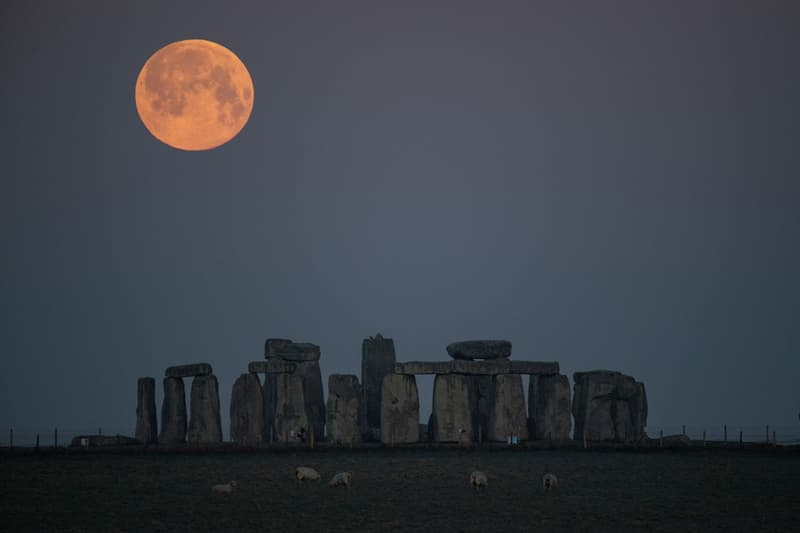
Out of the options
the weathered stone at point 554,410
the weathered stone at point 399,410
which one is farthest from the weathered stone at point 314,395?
the weathered stone at point 554,410

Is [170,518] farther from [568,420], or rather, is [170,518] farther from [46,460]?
[568,420]

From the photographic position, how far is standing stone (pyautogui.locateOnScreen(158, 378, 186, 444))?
168 ft

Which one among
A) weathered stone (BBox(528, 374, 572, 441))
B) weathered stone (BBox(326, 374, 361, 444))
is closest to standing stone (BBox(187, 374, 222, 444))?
weathered stone (BBox(326, 374, 361, 444))

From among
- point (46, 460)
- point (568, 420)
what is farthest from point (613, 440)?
point (46, 460)

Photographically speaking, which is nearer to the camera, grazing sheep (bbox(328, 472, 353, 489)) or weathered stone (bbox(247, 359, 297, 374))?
grazing sheep (bbox(328, 472, 353, 489))

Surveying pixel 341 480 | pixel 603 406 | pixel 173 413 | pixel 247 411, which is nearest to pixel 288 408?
pixel 247 411

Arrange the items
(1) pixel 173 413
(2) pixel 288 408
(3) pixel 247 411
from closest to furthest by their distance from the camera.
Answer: (2) pixel 288 408 < (3) pixel 247 411 < (1) pixel 173 413

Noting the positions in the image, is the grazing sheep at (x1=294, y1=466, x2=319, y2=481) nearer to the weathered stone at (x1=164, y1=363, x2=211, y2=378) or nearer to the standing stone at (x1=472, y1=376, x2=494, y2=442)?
the standing stone at (x1=472, y1=376, x2=494, y2=442)

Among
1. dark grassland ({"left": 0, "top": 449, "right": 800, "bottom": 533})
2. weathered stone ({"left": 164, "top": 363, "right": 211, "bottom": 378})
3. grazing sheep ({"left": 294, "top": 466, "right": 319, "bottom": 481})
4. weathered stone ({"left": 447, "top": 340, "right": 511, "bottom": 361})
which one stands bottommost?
dark grassland ({"left": 0, "top": 449, "right": 800, "bottom": 533})

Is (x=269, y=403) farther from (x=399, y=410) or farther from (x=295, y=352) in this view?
(x=399, y=410)

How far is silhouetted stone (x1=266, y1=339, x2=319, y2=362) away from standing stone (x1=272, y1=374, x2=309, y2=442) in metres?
2.76

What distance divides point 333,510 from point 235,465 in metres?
11.2

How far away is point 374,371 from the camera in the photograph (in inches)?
2045

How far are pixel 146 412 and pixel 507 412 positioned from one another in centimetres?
1440
